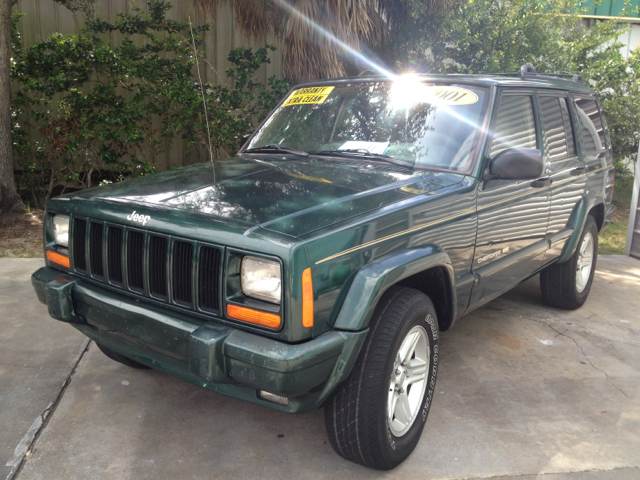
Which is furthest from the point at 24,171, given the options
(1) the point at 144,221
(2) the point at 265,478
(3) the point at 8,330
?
(2) the point at 265,478

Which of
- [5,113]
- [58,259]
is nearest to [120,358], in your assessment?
[58,259]

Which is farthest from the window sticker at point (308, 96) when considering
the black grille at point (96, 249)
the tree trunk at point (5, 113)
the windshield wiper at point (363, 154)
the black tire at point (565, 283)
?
the tree trunk at point (5, 113)

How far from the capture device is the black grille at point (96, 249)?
110 inches

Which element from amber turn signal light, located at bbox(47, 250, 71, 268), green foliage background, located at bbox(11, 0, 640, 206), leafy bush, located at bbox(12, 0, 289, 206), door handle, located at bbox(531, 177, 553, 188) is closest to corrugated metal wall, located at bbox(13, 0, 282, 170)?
green foliage background, located at bbox(11, 0, 640, 206)

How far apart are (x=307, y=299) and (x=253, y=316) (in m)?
0.24

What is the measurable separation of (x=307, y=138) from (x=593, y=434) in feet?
7.94

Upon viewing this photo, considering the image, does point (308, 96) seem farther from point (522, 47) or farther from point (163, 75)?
point (522, 47)

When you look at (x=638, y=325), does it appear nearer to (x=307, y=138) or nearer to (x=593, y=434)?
(x=593, y=434)

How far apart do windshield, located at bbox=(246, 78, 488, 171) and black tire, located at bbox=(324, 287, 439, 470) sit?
106 centimetres

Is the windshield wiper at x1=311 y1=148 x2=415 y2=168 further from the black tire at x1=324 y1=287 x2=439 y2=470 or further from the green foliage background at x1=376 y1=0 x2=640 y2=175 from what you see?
the green foliage background at x1=376 y1=0 x2=640 y2=175

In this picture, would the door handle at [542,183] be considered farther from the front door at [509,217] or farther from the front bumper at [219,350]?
the front bumper at [219,350]

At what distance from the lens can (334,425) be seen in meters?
2.53

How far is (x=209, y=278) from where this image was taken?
7.84ft

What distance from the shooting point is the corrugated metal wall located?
8273 millimetres
